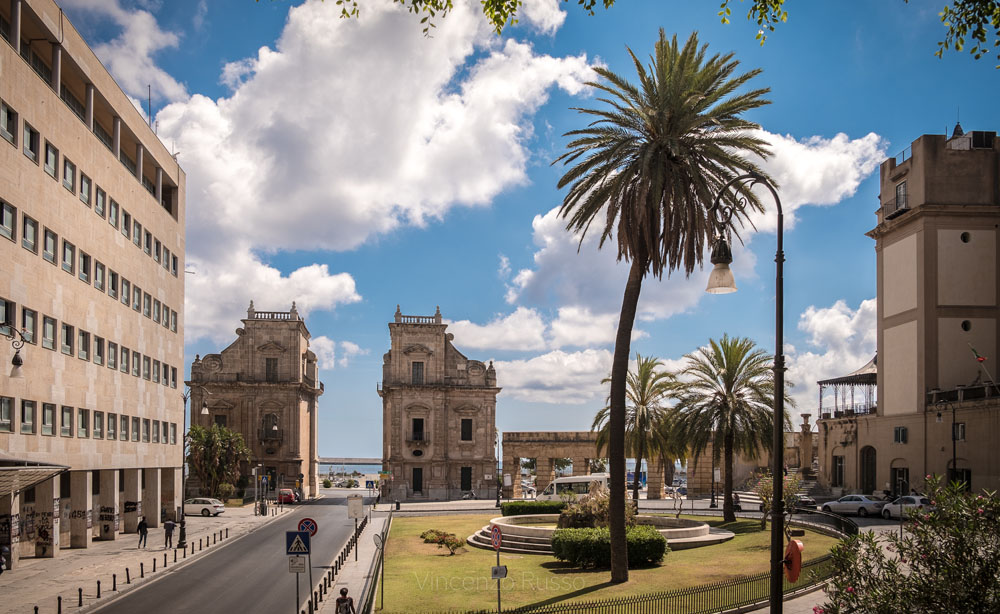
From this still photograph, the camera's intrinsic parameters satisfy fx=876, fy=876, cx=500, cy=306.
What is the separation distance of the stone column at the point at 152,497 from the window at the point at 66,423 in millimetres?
13964

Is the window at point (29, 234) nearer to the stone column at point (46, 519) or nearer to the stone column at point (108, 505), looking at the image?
the stone column at point (46, 519)

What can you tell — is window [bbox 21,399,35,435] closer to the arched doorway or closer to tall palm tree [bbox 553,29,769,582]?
tall palm tree [bbox 553,29,769,582]

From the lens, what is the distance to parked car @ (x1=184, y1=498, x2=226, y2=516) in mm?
62406

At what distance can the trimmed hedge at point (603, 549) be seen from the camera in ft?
99.6

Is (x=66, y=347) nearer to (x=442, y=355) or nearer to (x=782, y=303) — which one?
(x=782, y=303)

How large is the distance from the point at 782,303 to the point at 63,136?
3312 centimetres

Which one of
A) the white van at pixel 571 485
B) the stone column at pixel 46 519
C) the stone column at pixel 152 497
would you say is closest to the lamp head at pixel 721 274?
the stone column at pixel 46 519

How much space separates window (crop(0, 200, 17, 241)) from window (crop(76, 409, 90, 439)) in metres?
9.69

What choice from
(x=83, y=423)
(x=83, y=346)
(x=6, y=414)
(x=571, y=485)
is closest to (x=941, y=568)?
(x=6, y=414)

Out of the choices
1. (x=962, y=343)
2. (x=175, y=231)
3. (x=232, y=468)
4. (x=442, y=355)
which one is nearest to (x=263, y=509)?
(x=232, y=468)

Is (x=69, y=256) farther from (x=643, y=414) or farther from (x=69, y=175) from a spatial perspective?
(x=643, y=414)

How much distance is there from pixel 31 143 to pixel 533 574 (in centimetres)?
2527

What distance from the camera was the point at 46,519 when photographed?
37.2 m

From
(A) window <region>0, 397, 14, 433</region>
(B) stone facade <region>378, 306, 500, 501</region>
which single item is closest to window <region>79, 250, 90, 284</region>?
(A) window <region>0, 397, 14, 433</region>
